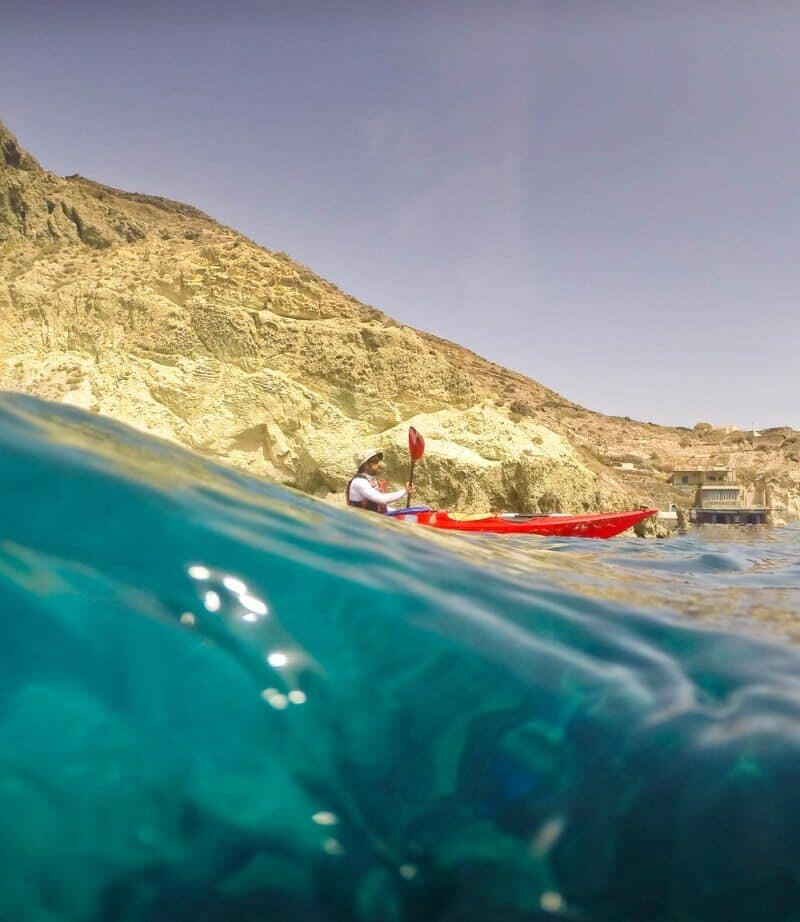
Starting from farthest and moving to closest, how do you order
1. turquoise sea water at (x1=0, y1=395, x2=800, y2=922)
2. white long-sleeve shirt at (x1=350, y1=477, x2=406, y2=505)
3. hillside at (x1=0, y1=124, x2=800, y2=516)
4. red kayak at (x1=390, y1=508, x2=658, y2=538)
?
hillside at (x1=0, y1=124, x2=800, y2=516), red kayak at (x1=390, y1=508, x2=658, y2=538), white long-sleeve shirt at (x1=350, y1=477, x2=406, y2=505), turquoise sea water at (x1=0, y1=395, x2=800, y2=922)

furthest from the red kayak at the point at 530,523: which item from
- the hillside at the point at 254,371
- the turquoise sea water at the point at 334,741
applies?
the hillside at the point at 254,371

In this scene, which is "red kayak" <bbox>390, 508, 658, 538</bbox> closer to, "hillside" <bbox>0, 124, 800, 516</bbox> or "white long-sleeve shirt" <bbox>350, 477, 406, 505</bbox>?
"white long-sleeve shirt" <bbox>350, 477, 406, 505</bbox>

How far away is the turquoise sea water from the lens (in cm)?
84

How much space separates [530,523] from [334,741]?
9660 mm

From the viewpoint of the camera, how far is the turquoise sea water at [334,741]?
844 millimetres

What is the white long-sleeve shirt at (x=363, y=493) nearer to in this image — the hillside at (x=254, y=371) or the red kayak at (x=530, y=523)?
the red kayak at (x=530, y=523)

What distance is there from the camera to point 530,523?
34.3 ft

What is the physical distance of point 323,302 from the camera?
73.2ft

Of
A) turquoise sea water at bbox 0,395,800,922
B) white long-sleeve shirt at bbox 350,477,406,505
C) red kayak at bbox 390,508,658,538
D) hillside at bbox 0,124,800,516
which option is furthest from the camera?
hillside at bbox 0,124,800,516

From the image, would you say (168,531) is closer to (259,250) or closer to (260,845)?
(260,845)

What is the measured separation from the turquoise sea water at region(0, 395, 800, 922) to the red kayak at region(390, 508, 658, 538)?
25.4ft

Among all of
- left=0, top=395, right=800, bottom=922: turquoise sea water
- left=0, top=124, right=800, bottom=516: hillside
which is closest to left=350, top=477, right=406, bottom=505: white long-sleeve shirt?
left=0, top=395, right=800, bottom=922: turquoise sea water

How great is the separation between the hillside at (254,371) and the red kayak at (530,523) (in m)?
7.91

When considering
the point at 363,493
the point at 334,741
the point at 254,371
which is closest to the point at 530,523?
the point at 363,493
